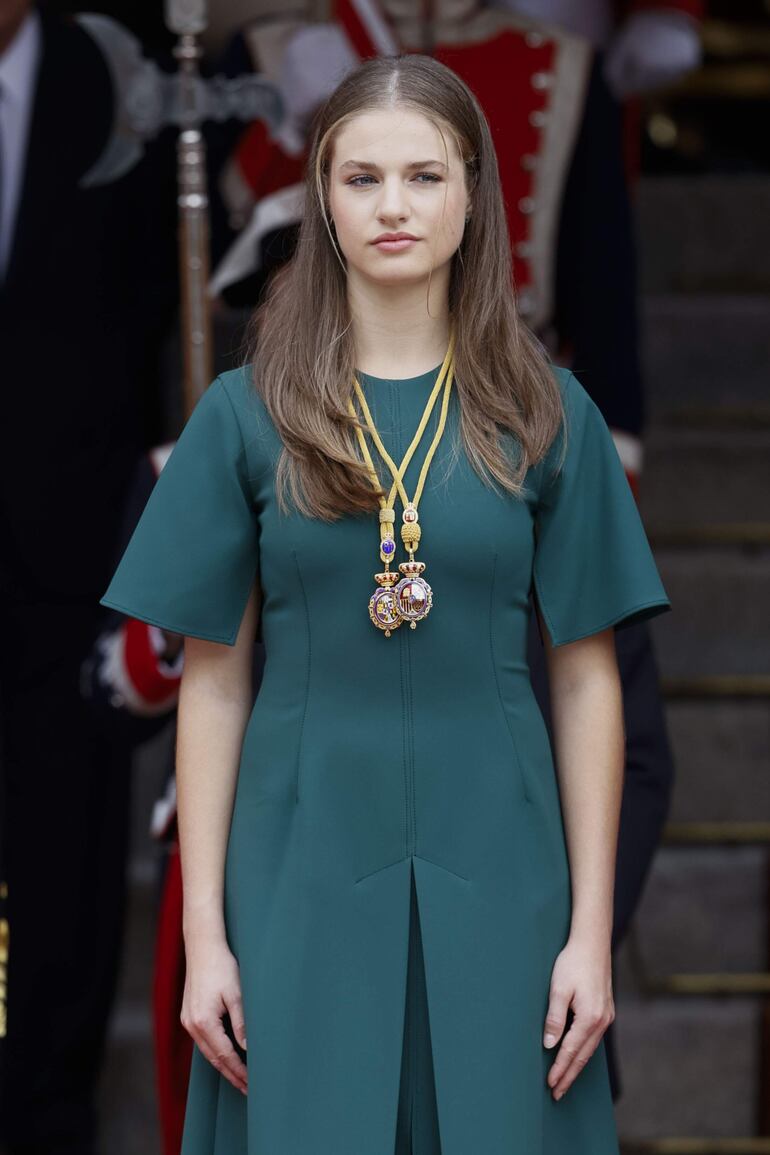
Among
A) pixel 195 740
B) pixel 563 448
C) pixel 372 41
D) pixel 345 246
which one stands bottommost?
pixel 195 740

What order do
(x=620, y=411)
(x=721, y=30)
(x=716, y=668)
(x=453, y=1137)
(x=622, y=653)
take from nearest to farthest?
1. (x=453, y=1137)
2. (x=622, y=653)
3. (x=620, y=411)
4. (x=716, y=668)
5. (x=721, y=30)

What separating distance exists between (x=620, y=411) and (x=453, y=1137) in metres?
1.66

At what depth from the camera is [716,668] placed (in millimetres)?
4074

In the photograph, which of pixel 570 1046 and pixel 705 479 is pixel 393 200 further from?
pixel 705 479

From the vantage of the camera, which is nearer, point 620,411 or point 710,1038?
point 620,411

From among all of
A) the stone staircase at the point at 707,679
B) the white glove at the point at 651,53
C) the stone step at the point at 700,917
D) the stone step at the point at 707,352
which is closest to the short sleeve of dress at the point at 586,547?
the stone staircase at the point at 707,679

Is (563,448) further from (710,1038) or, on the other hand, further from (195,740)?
(710,1038)

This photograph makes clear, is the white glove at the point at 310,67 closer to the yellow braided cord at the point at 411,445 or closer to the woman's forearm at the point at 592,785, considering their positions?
the yellow braided cord at the point at 411,445

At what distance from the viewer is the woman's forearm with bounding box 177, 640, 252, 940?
1.73 meters

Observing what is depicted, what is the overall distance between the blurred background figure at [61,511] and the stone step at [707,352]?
178 cm

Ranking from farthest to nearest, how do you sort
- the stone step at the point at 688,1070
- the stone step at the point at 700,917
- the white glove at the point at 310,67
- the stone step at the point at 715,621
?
the stone step at the point at 715,621 < the stone step at the point at 700,917 < the stone step at the point at 688,1070 < the white glove at the point at 310,67

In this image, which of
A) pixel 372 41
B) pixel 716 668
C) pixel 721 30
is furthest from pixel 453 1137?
pixel 721 30

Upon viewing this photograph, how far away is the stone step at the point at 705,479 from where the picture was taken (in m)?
4.38

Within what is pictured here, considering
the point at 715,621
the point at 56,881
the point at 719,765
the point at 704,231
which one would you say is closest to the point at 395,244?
the point at 56,881
